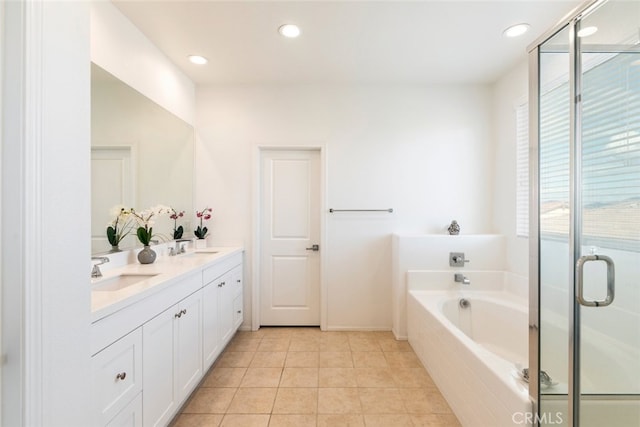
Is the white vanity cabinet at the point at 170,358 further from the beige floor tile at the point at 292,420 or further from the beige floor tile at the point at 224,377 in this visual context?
the beige floor tile at the point at 292,420

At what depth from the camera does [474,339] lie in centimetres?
249

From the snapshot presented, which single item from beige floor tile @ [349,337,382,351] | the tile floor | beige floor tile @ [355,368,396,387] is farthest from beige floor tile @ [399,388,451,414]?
beige floor tile @ [349,337,382,351]

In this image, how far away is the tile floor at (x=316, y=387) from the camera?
173 centimetres

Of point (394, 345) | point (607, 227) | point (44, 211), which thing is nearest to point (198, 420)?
point (44, 211)

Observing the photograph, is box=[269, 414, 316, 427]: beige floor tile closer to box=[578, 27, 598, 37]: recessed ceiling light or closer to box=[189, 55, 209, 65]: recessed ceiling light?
box=[578, 27, 598, 37]: recessed ceiling light

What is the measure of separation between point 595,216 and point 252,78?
2.84m

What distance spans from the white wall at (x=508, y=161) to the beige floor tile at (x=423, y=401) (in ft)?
4.68

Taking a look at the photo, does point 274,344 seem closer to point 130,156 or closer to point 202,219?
point 202,219

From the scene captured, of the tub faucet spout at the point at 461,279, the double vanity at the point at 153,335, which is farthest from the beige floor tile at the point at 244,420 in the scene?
the tub faucet spout at the point at 461,279

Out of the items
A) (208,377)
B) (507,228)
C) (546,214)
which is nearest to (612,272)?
(546,214)

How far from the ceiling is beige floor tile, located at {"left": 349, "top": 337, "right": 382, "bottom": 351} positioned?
2621mm

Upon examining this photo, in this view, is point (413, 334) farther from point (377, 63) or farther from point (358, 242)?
point (377, 63)

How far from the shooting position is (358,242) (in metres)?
3.00

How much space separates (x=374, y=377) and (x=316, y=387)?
459 millimetres
